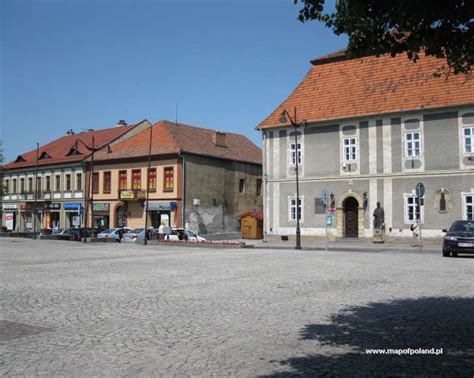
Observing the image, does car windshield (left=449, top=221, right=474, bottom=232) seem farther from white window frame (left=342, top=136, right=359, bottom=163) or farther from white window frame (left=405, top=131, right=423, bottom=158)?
white window frame (left=342, top=136, right=359, bottom=163)

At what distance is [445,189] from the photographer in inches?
1299

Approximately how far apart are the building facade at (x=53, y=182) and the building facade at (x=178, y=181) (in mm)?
3138

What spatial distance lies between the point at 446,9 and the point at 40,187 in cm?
6092

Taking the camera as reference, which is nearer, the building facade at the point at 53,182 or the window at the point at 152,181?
the window at the point at 152,181

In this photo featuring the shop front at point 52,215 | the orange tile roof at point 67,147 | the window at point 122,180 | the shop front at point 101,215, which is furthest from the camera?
the shop front at point 52,215

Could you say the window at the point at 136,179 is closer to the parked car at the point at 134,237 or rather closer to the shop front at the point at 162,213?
the shop front at the point at 162,213

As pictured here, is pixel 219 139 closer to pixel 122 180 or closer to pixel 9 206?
pixel 122 180

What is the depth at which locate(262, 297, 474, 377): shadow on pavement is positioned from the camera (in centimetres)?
544

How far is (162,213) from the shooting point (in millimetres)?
47812

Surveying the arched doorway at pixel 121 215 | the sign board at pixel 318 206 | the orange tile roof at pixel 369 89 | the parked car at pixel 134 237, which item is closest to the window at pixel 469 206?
the orange tile roof at pixel 369 89

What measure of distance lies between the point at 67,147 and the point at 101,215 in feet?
45.8

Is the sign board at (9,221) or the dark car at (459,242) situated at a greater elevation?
the sign board at (9,221)

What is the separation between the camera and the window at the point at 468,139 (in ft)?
106

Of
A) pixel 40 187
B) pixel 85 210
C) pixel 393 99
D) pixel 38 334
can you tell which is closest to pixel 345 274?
pixel 38 334
